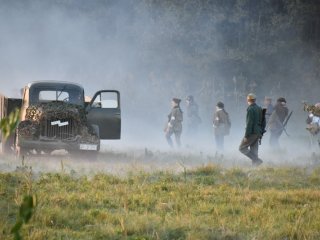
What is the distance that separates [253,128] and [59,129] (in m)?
4.63

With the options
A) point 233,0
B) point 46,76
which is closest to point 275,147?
point 46,76

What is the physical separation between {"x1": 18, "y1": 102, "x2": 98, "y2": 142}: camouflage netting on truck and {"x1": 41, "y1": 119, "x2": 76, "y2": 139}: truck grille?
0.08 meters

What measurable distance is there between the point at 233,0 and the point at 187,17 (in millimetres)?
4109

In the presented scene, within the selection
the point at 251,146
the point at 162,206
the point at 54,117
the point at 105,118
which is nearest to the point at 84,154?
the point at 54,117

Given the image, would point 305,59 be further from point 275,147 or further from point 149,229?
point 149,229

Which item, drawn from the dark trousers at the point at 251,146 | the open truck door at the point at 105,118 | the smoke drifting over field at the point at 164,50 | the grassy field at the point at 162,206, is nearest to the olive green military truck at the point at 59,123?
the open truck door at the point at 105,118

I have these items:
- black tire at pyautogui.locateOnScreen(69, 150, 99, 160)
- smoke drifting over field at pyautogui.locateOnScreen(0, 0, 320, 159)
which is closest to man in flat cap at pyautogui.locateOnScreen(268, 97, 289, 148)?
black tire at pyautogui.locateOnScreen(69, 150, 99, 160)

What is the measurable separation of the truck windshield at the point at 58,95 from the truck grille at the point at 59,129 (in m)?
1.15

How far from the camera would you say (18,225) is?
2.57 m

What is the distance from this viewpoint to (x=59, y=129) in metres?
14.3

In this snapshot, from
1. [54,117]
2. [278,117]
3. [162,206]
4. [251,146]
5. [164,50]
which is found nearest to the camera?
[162,206]

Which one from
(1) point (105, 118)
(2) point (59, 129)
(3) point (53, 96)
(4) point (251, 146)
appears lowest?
(4) point (251, 146)

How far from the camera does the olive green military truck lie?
1409 cm

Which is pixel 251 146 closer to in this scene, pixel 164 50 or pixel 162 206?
pixel 162 206
